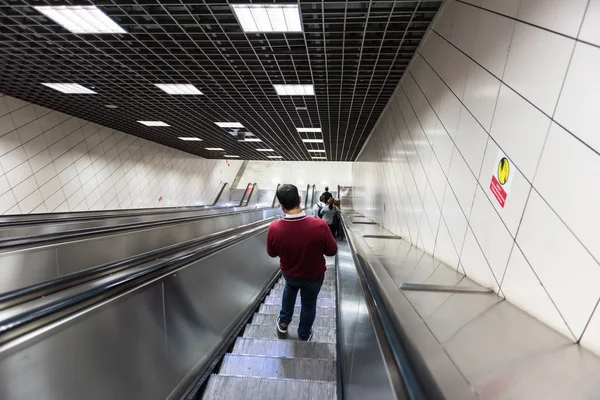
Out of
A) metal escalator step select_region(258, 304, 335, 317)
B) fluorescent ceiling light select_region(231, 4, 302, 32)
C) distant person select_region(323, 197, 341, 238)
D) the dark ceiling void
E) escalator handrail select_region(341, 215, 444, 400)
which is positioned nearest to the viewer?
escalator handrail select_region(341, 215, 444, 400)

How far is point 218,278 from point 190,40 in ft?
9.54

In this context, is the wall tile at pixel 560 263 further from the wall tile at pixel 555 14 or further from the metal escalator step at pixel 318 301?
the metal escalator step at pixel 318 301

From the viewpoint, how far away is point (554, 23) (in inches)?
58.6

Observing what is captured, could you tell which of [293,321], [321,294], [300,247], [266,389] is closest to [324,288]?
[321,294]

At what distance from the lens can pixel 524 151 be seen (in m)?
1.67

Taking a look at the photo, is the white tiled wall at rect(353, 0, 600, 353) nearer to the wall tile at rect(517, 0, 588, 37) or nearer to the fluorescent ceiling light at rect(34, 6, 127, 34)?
the wall tile at rect(517, 0, 588, 37)

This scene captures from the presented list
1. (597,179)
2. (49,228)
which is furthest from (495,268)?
(49,228)

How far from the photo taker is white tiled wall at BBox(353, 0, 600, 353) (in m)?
1.24

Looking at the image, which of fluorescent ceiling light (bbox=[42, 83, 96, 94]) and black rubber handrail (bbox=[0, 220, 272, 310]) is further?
fluorescent ceiling light (bbox=[42, 83, 96, 94])

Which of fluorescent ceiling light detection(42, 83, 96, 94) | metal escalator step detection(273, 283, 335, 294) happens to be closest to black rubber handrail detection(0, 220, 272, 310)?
metal escalator step detection(273, 283, 335, 294)

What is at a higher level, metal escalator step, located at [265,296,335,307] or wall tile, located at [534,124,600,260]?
wall tile, located at [534,124,600,260]

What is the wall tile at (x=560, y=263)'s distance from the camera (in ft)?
3.89

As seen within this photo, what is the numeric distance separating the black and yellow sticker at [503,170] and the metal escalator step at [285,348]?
1.95 meters

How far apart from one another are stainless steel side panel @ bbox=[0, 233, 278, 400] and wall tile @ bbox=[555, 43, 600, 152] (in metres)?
2.20
